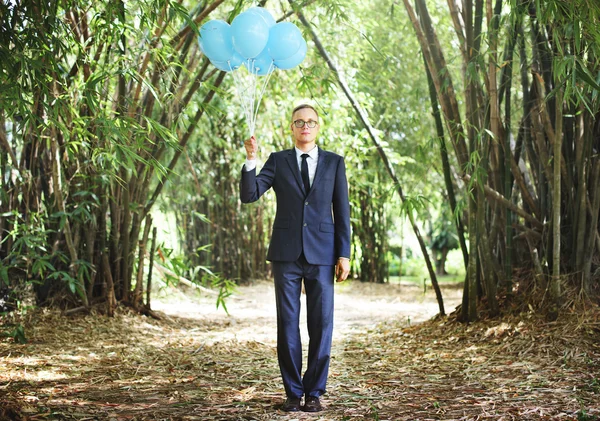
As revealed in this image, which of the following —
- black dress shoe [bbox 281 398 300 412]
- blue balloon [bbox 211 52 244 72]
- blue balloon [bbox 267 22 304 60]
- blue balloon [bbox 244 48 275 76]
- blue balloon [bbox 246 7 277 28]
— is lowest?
black dress shoe [bbox 281 398 300 412]

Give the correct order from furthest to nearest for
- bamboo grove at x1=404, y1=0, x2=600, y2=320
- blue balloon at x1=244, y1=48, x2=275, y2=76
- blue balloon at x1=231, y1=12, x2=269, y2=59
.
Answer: bamboo grove at x1=404, y1=0, x2=600, y2=320 → blue balloon at x1=244, y1=48, x2=275, y2=76 → blue balloon at x1=231, y1=12, x2=269, y2=59

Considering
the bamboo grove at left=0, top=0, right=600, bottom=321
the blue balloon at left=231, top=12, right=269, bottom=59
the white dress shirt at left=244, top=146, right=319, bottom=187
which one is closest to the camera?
the white dress shirt at left=244, top=146, right=319, bottom=187

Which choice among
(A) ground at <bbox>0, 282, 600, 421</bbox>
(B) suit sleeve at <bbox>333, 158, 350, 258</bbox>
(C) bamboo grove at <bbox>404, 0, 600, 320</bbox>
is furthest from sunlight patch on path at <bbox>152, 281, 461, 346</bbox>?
(B) suit sleeve at <bbox>333, 158, 350, 258</bbox>

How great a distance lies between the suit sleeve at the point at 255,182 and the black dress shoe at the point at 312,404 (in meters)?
0.74

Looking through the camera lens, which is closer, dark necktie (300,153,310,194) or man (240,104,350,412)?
man (240,104,350,412)

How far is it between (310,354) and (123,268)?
2.51m

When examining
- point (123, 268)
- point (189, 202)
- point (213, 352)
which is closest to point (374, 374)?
point (213, 352)

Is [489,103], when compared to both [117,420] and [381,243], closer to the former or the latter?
[117,420]

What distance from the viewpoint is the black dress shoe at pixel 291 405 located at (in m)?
2.38

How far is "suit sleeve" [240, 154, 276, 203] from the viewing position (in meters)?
2.42

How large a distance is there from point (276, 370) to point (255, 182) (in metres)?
1.14

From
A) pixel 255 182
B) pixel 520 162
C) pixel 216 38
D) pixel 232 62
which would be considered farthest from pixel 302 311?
pixel 255 182

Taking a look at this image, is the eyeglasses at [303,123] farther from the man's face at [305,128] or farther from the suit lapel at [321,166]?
the suit lapel at [321,166]

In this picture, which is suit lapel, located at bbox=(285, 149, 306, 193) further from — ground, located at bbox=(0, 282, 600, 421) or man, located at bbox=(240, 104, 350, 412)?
ground, located at bbox=(0, 282, 600, 421)
